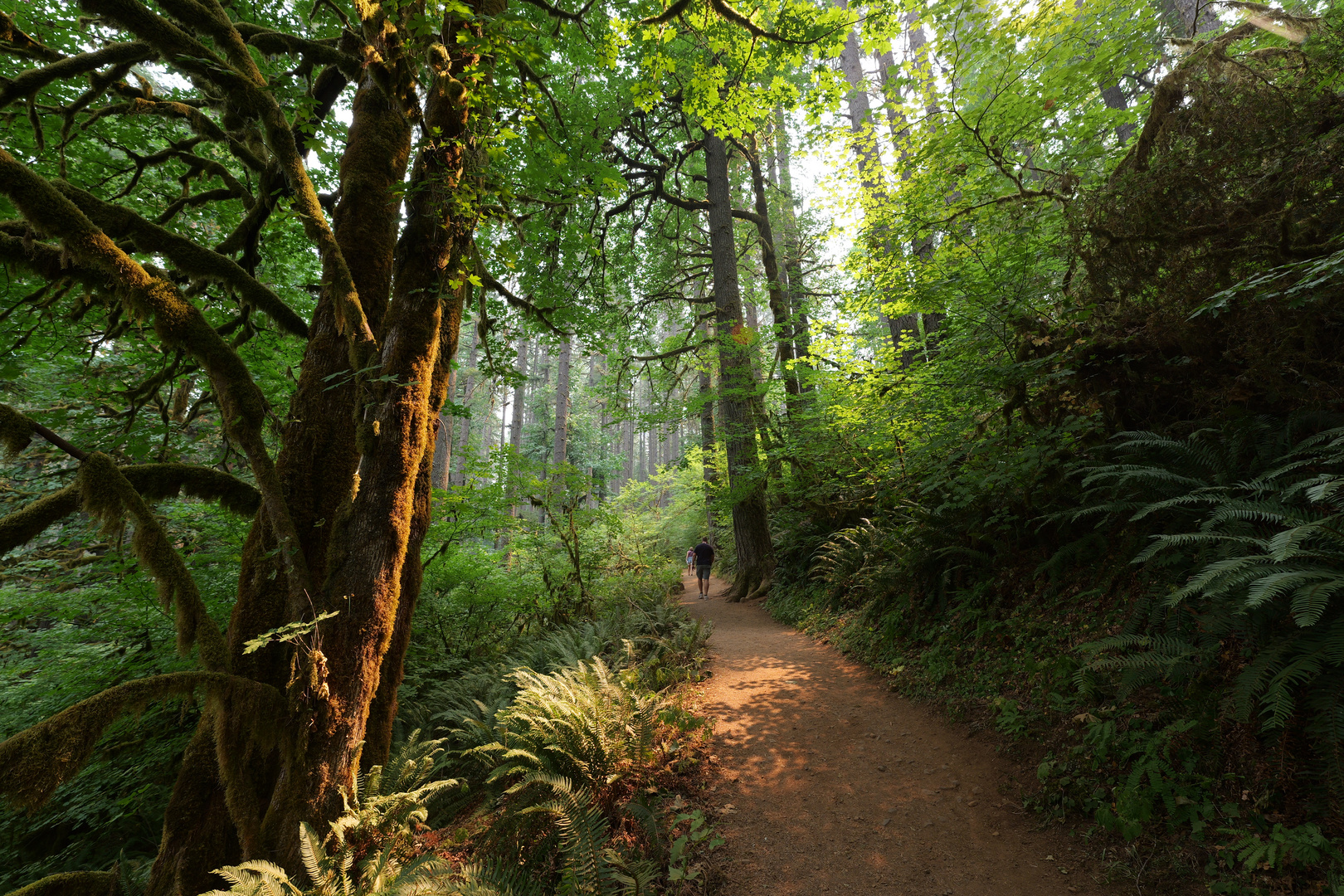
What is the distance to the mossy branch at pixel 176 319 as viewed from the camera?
212 cm

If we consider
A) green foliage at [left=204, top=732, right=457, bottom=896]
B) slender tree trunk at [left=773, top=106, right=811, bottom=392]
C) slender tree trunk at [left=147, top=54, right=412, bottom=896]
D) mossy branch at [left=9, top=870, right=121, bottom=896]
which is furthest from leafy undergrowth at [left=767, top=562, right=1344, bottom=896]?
slender tree trunk at [left=773, top=106, right=811, bottom=392]

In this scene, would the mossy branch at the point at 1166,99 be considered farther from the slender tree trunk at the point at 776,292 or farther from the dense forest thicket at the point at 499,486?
the slender tree trunk at the point at 776,292

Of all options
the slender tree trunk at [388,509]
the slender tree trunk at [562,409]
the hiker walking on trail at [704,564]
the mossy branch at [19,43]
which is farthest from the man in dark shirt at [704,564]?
the mossy branch at [19,43]

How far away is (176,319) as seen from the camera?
2.54 metres

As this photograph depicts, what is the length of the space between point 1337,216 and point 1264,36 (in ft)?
8.61

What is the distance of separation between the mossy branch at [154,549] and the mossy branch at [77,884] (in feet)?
3.29

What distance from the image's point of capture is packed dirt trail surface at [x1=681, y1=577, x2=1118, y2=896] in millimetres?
2934

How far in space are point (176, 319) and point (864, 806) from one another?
17.7 ft

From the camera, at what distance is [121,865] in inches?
147

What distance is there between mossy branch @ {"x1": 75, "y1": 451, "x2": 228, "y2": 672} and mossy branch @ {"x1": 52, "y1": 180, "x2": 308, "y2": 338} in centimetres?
124

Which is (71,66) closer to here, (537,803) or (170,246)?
(170,246)

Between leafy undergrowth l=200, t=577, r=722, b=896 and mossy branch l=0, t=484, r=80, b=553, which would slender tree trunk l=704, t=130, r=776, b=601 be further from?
mossy branch l=0, t=484, r=80, b=553

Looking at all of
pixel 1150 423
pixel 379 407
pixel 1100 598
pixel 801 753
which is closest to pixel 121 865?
pixel 379 407

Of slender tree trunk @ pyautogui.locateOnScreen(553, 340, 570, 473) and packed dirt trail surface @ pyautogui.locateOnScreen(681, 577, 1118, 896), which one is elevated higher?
slender tree trunk @ pyautogui.locateOnScreen(553, 340, 570, 473)
